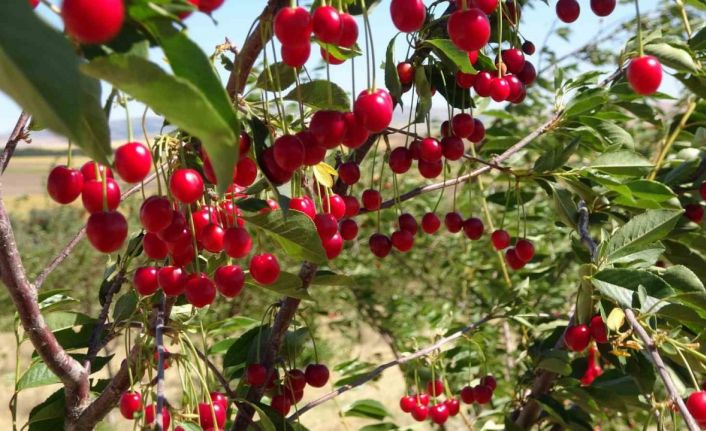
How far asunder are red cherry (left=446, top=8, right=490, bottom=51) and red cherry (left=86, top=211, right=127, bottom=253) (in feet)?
1.44

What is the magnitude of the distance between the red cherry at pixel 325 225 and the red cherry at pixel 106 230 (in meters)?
0.29

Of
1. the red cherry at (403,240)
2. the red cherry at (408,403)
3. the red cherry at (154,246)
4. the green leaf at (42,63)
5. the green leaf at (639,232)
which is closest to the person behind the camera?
the green leaf at (42,63)

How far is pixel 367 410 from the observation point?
1751mm

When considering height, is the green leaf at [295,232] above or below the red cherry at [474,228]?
below

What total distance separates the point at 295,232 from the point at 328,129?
14 cm

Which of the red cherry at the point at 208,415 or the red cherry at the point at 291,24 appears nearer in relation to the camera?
the red cherry at the point at 291,24

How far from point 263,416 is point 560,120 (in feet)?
2.92

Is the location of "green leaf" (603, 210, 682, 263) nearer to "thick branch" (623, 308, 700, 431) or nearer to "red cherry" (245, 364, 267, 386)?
"thick branch" (623, 308, 700, 431)

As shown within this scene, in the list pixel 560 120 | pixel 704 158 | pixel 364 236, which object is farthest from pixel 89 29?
pixel 364 236

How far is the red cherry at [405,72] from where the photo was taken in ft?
3.96

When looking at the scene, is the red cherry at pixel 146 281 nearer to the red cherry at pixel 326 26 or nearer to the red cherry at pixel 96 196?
the red cherry at pixel 96 196

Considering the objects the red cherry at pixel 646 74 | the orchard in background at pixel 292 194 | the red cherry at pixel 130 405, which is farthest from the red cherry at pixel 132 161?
the red cherry at pixel 646 74

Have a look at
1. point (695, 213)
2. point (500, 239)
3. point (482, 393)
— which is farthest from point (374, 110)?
point (482, 393)

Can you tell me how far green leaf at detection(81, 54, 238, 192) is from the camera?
0.42 metres
